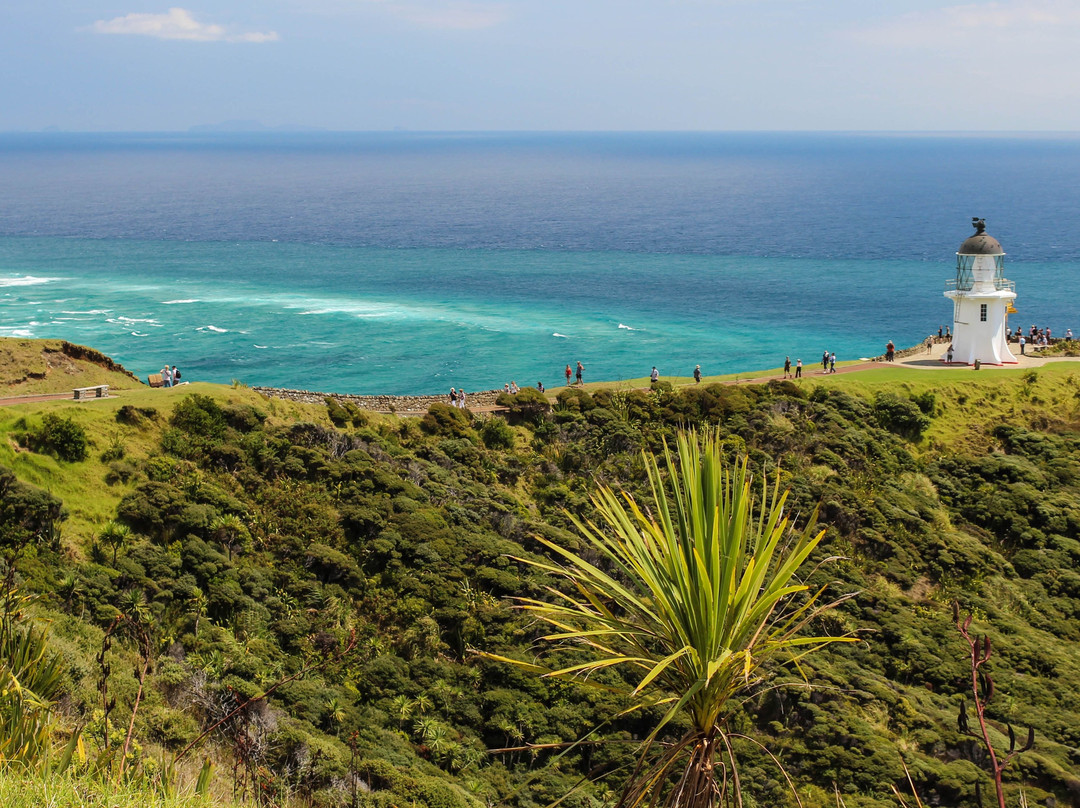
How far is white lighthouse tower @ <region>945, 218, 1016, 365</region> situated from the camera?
4159 cm

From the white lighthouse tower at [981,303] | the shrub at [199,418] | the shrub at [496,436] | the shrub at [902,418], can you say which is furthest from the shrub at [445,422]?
the white lighthouse tower at [981,303]

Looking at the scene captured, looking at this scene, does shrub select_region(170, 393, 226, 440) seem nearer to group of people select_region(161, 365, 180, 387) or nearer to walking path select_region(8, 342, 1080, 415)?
group of people select_region(161, 365, 180, 387)

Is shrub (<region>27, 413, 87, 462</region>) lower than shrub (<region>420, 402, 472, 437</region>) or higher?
higher

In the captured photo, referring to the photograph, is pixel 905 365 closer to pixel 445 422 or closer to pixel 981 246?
pixel 981 246

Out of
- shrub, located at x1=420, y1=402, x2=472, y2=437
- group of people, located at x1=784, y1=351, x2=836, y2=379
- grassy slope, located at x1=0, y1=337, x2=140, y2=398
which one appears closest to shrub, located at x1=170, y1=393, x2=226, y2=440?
grassy slope, located at x1=0, y1=337, x2=140, y2=398

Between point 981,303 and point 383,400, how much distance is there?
2757 cm

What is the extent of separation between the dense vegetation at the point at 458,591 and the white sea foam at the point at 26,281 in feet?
218

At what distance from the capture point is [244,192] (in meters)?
190

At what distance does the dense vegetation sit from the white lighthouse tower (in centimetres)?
802

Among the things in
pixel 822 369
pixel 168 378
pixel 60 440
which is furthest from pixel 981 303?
pixel 60 440

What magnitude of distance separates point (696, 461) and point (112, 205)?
557 feet

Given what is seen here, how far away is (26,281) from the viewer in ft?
277

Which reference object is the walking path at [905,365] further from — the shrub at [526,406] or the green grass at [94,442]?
the green grass at [94,442]

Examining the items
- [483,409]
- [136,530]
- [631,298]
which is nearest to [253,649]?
[136,530]
